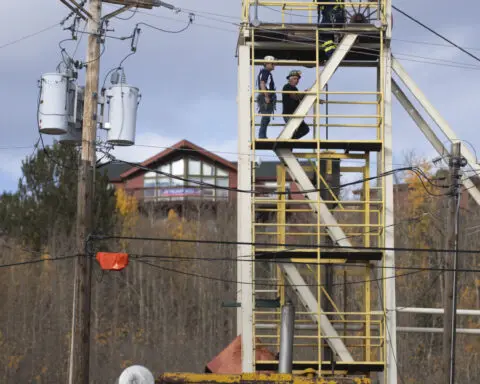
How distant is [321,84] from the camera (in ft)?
75.2

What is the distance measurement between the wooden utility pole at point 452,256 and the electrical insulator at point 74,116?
31.6 ft

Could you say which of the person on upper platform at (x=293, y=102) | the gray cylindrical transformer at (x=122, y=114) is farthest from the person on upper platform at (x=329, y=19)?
the gray cylindrical transformer at (x=122, y=114)

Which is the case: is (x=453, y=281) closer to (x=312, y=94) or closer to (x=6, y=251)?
(x=312, y=94)

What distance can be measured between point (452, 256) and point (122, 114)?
10.4 m

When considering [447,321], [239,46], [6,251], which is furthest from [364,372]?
[6,251]

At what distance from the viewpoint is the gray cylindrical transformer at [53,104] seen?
1973 centimetres

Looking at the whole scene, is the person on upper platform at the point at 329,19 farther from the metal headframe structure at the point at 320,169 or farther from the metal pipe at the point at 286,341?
the metal pipe at the point at 286,341

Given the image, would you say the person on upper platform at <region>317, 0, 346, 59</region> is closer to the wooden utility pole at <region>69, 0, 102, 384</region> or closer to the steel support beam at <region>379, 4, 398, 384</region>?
the steel support beam at <region>379, 4, 398, 384</region>

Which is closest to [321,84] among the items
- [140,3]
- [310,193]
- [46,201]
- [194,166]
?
[310,193]

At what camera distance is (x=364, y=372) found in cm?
2312

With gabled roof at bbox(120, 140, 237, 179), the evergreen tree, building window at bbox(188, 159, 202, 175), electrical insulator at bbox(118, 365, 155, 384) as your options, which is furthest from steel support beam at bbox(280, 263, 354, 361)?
building window at bbox(188, 159, 202, 175)

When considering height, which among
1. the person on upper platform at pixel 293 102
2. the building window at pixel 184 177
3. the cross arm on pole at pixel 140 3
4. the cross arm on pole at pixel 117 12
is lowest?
the person on upper platform at pixel 293 102

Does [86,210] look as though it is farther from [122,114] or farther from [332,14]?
[332,14]

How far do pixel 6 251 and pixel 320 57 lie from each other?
1591 inches
